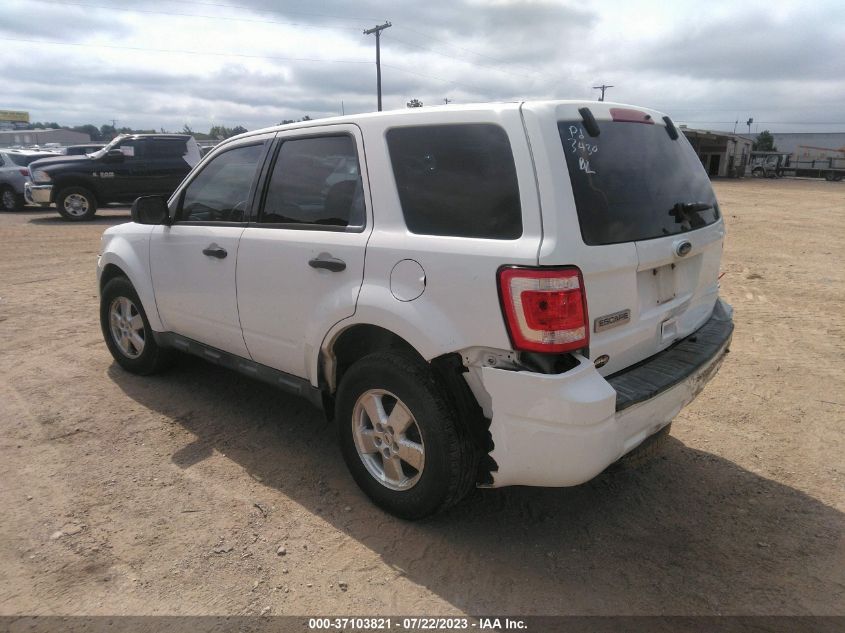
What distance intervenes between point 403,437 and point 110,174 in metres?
14.7

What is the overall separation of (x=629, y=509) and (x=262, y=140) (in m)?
2.95

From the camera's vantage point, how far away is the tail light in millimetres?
2299

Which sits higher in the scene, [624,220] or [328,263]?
[624,220]

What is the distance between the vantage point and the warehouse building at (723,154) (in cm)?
4803

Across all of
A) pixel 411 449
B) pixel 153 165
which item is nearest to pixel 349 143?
pixel 411 449

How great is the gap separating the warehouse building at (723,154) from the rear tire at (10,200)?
45.7 meters

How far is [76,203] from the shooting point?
1499 centimetres

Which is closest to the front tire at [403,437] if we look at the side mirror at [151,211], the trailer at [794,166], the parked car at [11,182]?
the side mirror at [151,211]

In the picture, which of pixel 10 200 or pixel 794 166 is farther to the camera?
pixel 794 166

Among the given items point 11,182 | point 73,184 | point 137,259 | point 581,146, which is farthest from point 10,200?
point 581,146

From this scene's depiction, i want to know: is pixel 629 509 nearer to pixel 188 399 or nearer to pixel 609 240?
Result: pixel 609 240

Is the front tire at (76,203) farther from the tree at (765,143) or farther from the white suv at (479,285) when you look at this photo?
the tree at (765,143)

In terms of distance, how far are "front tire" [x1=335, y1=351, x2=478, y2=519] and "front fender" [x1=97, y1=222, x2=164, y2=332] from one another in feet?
6.76

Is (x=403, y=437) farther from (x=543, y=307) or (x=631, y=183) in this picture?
(x=631, y=183)
